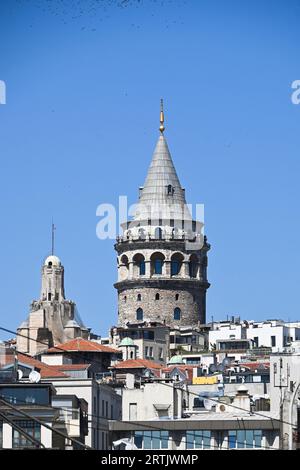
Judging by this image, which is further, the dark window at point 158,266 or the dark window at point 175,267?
the dark window at point 158,266

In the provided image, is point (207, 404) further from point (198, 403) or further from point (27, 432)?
point (27, 432)

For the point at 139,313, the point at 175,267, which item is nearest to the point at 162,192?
the point at 175,267

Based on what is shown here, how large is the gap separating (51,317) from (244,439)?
281 ft

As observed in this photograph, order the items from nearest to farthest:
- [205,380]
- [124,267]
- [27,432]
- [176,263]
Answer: [27,432] → [205,380] → [176,263] → [124,267]

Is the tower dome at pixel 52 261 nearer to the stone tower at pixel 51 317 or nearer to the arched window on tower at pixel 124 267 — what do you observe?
the stone tower at pixel 51 317

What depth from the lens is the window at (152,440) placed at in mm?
54188

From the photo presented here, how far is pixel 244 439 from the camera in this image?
53.5m

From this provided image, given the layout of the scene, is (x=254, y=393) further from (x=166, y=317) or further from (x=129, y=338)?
(x=166, y=317)

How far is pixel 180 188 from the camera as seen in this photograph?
164 metres

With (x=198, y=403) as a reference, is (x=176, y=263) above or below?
above

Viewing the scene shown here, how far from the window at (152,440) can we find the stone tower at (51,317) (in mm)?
72808

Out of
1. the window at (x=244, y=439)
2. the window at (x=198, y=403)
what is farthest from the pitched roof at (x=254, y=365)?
the window at (x=244, y=439)
